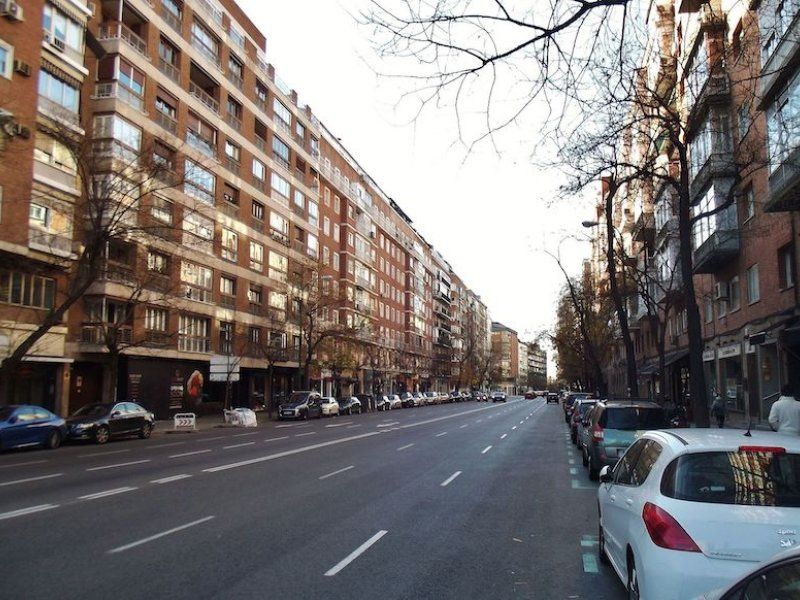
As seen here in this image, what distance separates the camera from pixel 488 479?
13.5 m

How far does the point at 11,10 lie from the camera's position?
81.8 ft

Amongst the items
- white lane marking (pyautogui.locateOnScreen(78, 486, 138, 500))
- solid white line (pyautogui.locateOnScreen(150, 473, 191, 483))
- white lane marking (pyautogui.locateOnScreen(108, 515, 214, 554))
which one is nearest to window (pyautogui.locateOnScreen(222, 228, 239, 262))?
solid white line (pyautogui.locateOnScreen(150, 473, 191, 483))

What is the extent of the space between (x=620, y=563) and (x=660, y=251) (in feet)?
111

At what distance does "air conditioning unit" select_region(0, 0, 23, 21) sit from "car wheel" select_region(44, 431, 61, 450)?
51.7ft

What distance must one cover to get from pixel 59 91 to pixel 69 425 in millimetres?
14620

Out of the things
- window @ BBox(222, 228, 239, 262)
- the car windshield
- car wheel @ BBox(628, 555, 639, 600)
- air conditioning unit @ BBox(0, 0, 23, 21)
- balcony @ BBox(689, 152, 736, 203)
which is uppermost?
air conditioning unit @ BBox(0, 0, 23, 21)

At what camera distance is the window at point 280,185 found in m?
49.1

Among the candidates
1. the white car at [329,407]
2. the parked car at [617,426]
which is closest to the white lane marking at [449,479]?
the parked car at [617,426]

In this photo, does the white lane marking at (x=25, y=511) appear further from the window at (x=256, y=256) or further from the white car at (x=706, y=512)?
the window at (x=256, y=256)

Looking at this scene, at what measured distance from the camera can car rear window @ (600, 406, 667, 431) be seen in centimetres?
1330

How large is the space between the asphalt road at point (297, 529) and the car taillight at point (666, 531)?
1.59 metres

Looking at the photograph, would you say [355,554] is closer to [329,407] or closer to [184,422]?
[184,422]

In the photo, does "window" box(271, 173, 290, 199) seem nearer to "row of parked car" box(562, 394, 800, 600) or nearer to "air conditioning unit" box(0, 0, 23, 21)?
"air conditioning unit" box(0, 0, 23, 21)

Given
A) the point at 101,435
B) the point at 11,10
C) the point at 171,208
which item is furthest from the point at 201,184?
the point at 101,435
